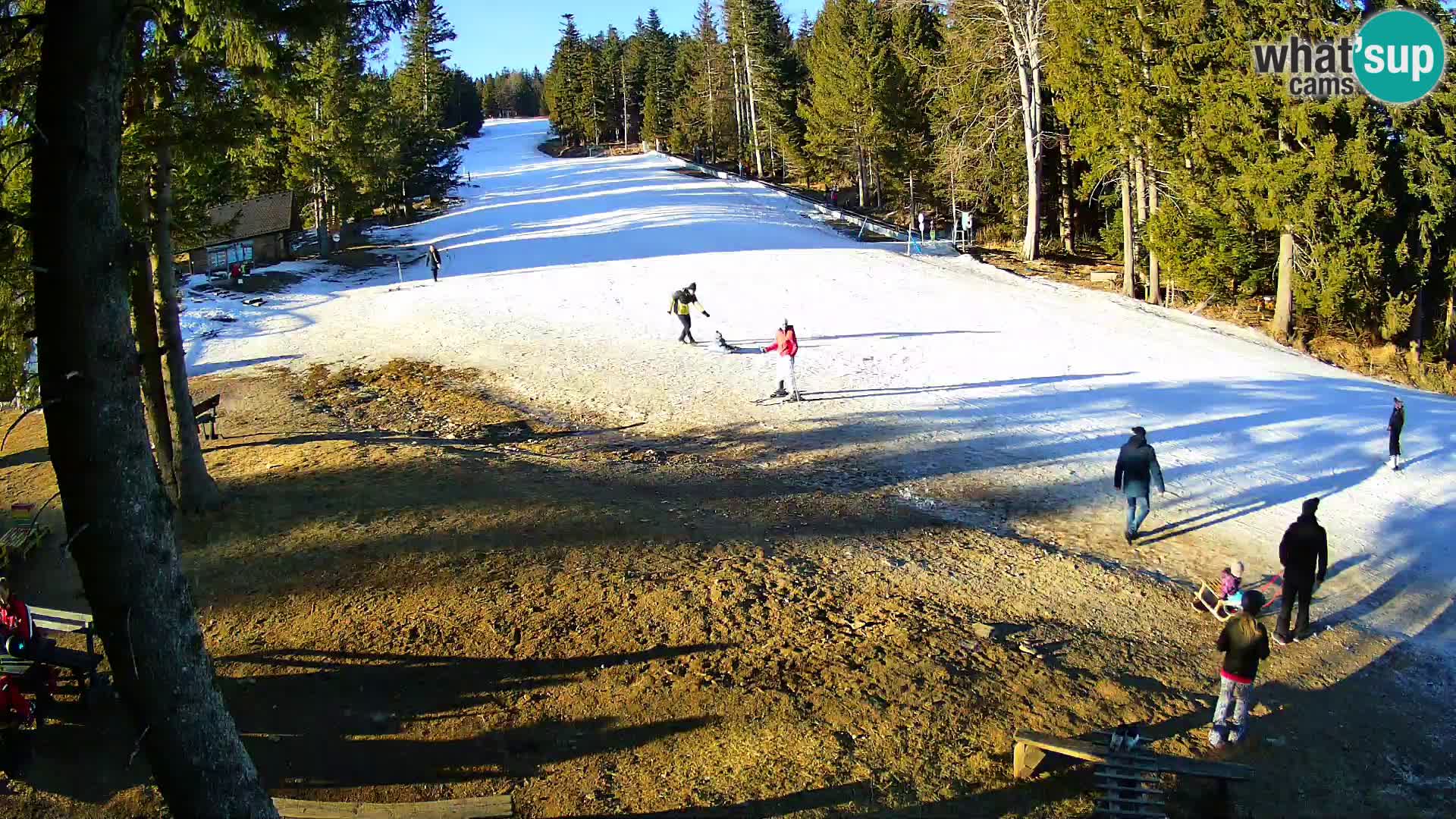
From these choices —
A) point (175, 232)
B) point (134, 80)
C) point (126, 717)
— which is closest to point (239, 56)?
point (134, 80)

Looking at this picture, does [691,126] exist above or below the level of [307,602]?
above

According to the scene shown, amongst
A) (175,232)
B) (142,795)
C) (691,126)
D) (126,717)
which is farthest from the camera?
(691,126)

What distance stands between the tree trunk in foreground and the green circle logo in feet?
99.2

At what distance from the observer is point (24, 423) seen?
16.6 m

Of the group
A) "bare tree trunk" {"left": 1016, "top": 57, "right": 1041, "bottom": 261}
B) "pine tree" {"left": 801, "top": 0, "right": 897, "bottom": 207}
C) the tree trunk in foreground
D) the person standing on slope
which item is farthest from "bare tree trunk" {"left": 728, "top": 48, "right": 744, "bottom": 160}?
the tree trunk in foreground

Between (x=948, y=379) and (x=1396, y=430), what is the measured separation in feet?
26.2

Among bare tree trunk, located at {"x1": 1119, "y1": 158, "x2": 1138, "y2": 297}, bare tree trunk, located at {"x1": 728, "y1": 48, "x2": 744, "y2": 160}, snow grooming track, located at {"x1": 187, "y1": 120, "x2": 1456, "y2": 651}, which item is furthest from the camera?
bare tree trunk, located at {"x1": 728, "y1": 48, "x2": 744, "y2": 160}

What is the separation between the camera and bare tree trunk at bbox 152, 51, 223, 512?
10266 mm

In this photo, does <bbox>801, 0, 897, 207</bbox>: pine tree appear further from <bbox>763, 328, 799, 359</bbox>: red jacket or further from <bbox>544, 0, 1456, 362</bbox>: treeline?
<bbox>763, 328, 799, 359</bbox>: red jacket

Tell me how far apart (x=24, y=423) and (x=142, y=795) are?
1410 centimetres

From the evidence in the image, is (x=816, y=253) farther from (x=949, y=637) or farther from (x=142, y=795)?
(x=142, y=795)

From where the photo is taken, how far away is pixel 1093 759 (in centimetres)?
657

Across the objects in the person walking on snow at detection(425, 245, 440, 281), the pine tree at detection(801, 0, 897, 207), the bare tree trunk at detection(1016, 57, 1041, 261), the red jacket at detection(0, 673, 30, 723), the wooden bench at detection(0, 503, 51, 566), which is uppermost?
the pine tree at detection(801, 0, 897, 207)

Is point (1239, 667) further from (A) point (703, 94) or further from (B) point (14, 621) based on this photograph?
(A) point (703, 94)
